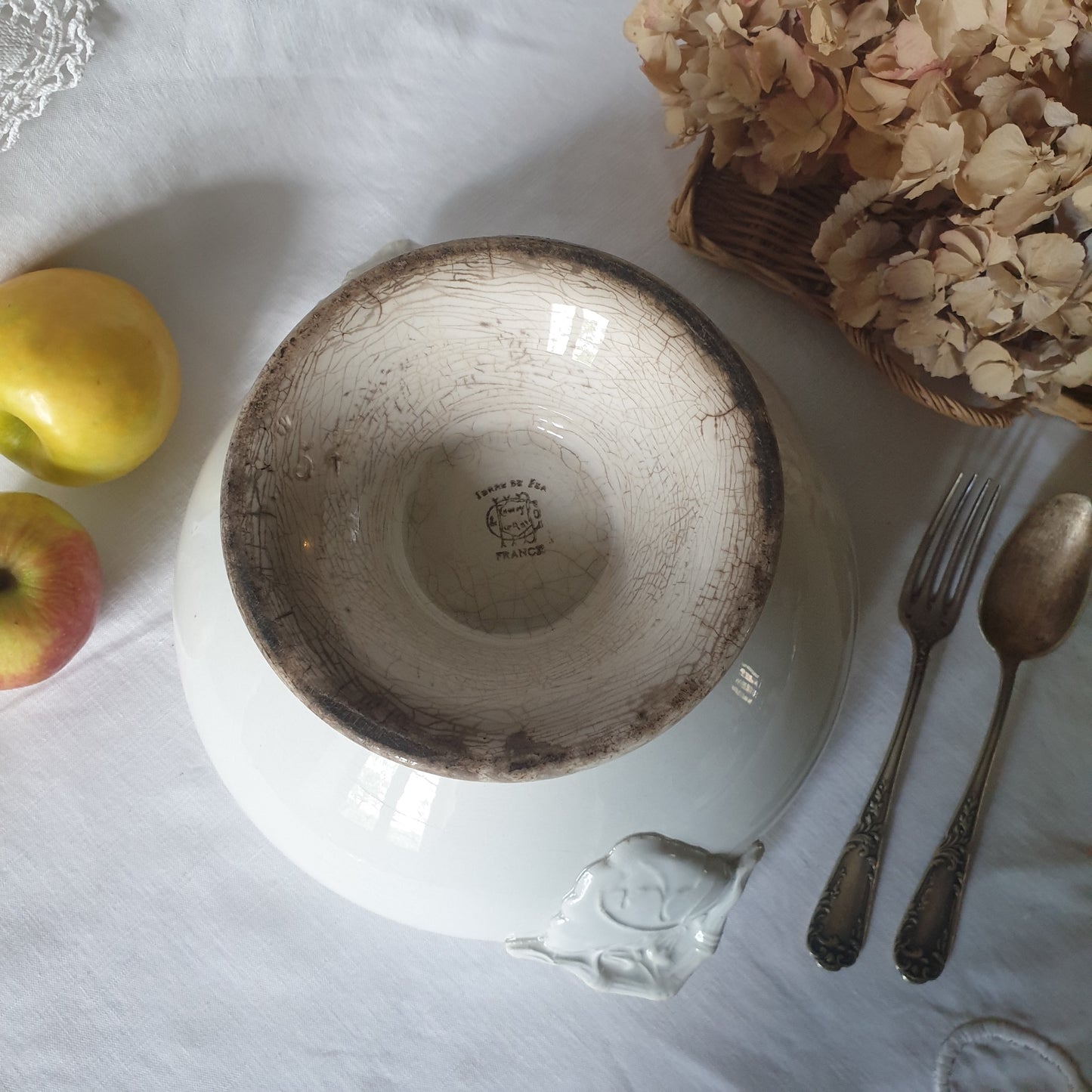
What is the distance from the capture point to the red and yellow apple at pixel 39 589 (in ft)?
1.81

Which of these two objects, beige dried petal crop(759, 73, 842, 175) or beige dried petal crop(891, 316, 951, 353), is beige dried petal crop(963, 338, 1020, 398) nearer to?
beige dried petal crop(891, 316, 951, 353)

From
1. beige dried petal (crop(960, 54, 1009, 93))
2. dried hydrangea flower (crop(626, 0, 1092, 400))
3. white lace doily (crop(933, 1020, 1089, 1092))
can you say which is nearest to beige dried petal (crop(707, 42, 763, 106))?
dried hydrangea flower (crop(626, 0, 1092, 400))

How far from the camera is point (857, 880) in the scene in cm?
57

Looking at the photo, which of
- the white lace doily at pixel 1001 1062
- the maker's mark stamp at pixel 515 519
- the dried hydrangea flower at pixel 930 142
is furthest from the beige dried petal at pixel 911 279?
the white lace doily at pixel 1001 1062

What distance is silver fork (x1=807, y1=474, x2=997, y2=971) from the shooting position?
565mm

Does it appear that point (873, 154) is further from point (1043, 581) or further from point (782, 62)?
point (1043, 581)

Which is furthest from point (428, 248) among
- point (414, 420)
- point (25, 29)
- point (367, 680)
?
point (25, 29)

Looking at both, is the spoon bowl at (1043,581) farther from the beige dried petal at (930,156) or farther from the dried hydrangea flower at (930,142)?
the beige dried petal at (930,156)

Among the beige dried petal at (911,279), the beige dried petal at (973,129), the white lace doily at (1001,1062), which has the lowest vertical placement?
the white lace doily at (1001,1062)

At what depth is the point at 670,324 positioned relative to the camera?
0.41 meters

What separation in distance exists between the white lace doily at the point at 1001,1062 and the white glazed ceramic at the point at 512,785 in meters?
0.22

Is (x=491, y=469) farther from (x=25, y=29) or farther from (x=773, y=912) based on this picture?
(x=25, y=29)

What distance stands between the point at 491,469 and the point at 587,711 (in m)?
0.18

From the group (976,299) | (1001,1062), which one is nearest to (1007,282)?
(976,299)
